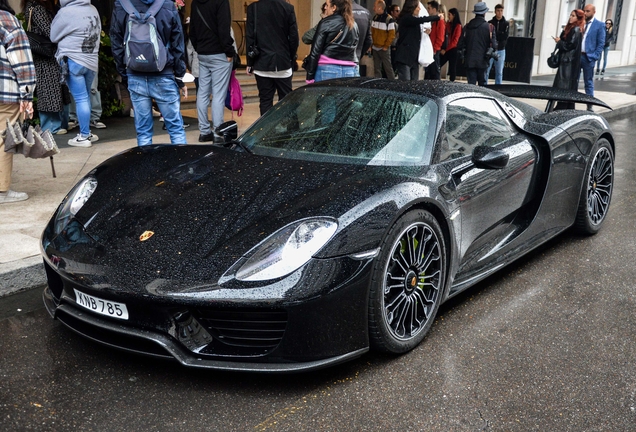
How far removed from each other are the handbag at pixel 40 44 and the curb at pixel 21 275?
4.36 metres

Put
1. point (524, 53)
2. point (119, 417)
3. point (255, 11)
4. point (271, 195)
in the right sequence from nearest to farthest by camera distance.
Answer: point (119, 417)
point (271, 195)
point (255, 11)
point (524, 53)

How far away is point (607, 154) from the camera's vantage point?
18.2ft

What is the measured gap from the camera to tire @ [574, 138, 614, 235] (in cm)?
528

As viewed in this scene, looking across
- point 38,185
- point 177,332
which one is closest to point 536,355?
point 177,332

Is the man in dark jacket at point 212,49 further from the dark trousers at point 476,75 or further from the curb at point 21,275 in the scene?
the dark trousers at point 476,75

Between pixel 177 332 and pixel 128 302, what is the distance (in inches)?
9.3

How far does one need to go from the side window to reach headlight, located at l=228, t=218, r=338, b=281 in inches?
41.6

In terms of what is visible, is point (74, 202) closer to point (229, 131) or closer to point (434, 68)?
point (229, 131)

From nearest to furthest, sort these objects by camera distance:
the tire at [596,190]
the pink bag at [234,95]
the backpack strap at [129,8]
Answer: the tire at [596,190], the backpack strap at [129,8], the pink bag at [234,95]

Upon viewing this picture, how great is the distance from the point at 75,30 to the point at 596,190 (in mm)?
5608

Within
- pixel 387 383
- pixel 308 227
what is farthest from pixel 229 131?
pixel 387 383

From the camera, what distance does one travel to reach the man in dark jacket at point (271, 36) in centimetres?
797

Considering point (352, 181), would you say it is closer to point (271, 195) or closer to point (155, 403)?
point (271, 195)

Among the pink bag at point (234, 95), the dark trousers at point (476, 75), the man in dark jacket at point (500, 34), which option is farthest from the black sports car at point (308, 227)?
the man in dark jacket at point (500, 34)
